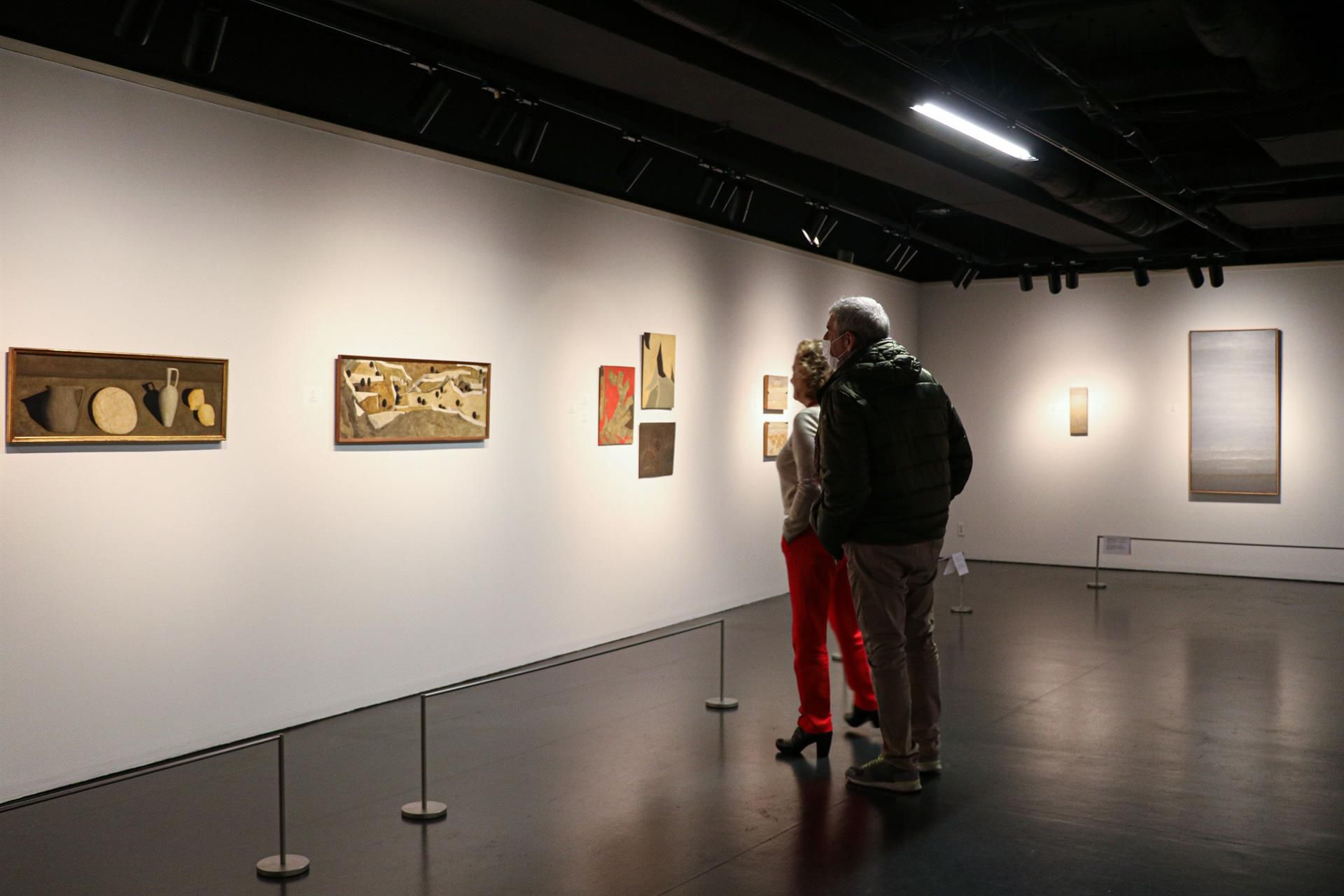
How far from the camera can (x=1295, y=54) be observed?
750 cm

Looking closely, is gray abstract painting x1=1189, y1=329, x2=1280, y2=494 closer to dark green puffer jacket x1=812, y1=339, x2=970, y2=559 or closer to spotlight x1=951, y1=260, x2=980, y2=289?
spotlight x1=951, y1=260, x2=980, y2=289

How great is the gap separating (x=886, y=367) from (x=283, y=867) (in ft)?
9.97

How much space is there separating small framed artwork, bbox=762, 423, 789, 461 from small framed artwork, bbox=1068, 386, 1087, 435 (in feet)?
15.0

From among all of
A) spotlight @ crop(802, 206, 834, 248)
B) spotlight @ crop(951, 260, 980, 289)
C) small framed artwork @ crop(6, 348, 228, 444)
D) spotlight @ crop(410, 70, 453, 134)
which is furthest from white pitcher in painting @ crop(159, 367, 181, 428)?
spotlight @ crop(951, 260, 980, 289)

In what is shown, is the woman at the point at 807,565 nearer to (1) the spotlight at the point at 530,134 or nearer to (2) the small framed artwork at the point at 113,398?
(1) the spotlight at the point at 530,134

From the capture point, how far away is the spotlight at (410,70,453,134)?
6439 millimetres

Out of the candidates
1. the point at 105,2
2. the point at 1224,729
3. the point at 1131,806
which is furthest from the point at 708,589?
the point at 105,2

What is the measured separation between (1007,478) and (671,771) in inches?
407

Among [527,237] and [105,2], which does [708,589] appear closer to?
[527,237]

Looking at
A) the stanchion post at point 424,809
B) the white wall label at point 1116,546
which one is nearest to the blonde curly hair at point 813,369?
the stanchion post at point 424,809

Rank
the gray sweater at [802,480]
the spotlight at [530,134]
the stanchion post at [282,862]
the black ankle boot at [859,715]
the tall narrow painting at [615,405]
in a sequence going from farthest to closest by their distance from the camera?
the tall narrow painting at [615,405] < the spotlight at [530,134] < the black ankle boot at [859,715] < the gray sweater at [802,480] < the stanchion post at [282,862]

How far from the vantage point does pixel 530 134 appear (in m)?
7.20

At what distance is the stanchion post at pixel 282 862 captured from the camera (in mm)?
4203

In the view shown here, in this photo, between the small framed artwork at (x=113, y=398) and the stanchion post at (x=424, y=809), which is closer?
the stanchion post at (x=424, y=809)
